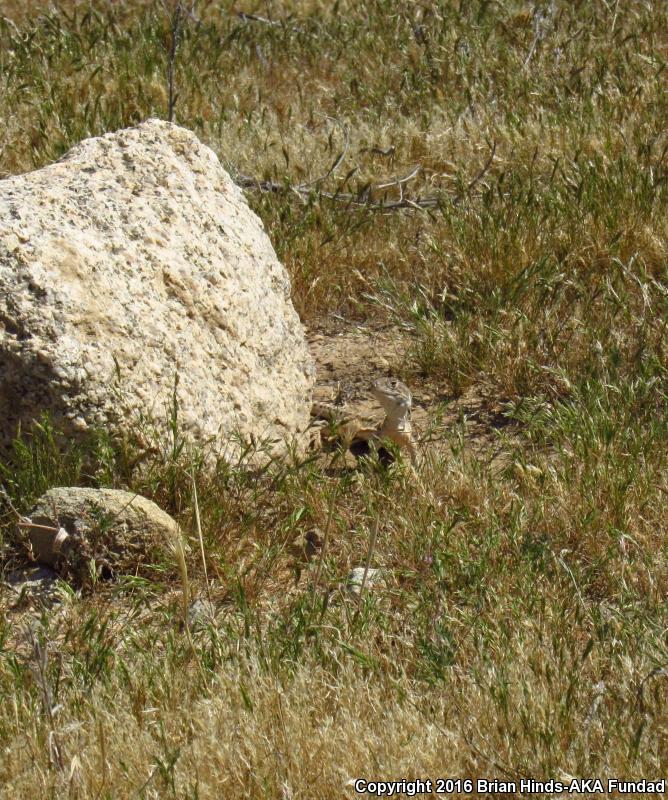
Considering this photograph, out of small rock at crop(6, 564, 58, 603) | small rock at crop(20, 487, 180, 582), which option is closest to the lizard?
small rock at crop(20, 487, 180, 582)

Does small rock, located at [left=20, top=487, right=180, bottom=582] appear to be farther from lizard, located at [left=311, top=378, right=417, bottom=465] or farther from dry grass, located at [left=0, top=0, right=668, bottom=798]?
lizard, located at [left=311, top=378, right=417, bottom=465]

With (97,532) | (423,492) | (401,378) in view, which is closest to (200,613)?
(97,532)

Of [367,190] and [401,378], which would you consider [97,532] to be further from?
[367,190]

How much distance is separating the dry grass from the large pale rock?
21 centimetres

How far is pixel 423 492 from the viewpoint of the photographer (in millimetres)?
3756

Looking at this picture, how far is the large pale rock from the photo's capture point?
3.58m

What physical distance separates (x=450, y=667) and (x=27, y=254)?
1.81m

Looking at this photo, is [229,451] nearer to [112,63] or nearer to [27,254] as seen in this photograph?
[27,254]

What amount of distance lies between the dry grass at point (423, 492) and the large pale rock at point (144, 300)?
0.70ft

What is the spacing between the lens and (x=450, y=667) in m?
2.94

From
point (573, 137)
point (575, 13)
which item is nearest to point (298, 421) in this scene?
point (573, 137)

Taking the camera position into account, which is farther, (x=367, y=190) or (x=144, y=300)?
(x=367, y=190)

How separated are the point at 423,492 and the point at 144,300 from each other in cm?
111

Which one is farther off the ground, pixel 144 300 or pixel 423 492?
pixel 144 300
